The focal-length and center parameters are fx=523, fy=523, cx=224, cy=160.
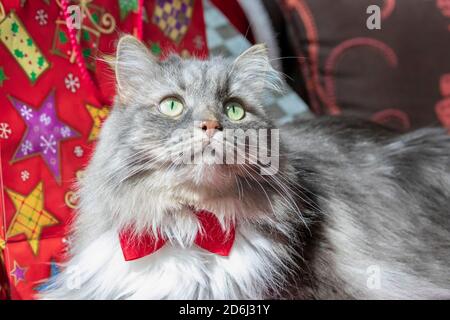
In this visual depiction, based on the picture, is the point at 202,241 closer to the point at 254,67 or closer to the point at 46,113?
the point at 254,67

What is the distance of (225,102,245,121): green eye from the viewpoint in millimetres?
1233

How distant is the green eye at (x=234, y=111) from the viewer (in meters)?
1.23

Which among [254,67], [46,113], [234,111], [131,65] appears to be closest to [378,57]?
[254,67]

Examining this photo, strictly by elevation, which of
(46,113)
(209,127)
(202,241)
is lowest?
(202,241)

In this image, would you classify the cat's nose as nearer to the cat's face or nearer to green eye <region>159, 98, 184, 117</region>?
the cat's face

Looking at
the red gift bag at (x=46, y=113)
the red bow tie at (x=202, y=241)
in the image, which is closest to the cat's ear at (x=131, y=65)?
the red gift bag at (x=46, y=113)

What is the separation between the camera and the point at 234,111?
1248 millimetres

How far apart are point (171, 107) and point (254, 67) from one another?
264 millimetres

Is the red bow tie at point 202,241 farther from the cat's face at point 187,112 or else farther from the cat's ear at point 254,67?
the cat's ear at point 254,67

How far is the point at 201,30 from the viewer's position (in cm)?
204

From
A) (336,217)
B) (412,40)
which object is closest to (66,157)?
(336,217)

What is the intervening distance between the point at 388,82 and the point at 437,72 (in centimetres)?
19

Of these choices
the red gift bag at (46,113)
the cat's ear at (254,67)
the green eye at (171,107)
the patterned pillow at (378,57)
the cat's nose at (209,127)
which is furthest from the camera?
the patterned pillow at (378,57)

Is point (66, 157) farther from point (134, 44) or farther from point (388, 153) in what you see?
point (388, 153)
